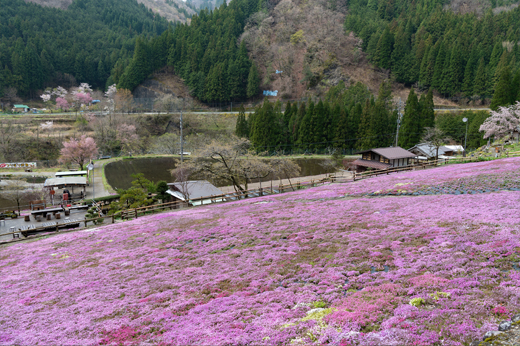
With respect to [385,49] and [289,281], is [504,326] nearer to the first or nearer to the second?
[289,281]

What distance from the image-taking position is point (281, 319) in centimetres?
654

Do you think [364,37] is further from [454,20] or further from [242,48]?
[242,48]

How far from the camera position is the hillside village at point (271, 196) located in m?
6.86

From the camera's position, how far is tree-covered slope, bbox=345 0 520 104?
72312 mm

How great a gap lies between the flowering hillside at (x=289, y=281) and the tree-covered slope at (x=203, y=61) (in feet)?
260

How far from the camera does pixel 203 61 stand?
9281cm

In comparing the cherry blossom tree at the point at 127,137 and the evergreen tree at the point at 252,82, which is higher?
the evergreen tree at the point at 252,82

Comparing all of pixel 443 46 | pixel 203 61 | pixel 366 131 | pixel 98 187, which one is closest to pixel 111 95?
pixel 203 61

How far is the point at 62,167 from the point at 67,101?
1703 inches

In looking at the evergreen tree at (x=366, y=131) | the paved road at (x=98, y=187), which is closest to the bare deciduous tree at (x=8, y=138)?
the paved road at (x=98, y=187)

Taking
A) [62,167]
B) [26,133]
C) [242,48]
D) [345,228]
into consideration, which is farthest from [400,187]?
[242,48]

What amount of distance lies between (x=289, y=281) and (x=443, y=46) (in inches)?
3449

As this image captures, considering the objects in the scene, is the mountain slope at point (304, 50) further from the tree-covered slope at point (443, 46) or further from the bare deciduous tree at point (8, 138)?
the bare deciduous tree at point (8, 138)

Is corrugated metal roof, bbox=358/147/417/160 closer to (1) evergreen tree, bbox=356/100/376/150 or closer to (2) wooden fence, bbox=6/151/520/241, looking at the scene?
(2) wooden fence, bbox=6/151/520/241
